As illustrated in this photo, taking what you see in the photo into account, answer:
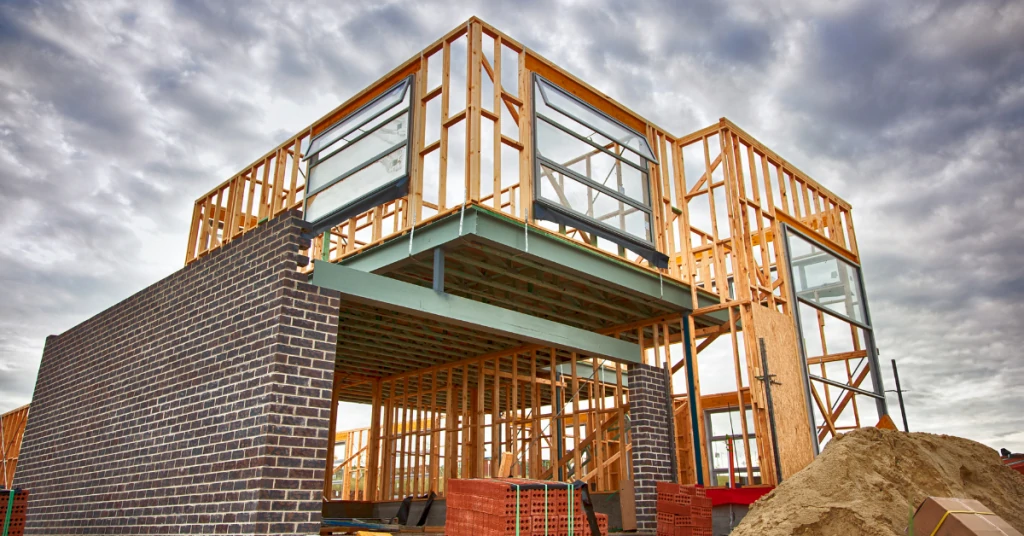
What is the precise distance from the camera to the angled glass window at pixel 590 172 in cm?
1110

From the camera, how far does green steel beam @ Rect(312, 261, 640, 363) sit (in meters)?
8.46

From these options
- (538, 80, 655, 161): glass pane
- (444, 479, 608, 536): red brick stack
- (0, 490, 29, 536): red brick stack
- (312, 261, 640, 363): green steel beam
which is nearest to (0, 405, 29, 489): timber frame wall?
(0, 490, 29, 536): red brick stack

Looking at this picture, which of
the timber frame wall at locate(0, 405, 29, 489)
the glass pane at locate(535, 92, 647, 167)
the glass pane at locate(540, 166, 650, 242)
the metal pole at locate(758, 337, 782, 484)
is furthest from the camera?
the timber frame wall at locate(0, 405, 29, 489)

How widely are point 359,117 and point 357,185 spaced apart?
1420mm

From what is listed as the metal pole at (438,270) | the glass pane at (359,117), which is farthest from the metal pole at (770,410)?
the glass pane at (359,117)

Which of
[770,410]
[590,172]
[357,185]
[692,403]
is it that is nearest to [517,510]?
[770,410]

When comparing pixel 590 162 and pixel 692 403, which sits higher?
pixel 590 162

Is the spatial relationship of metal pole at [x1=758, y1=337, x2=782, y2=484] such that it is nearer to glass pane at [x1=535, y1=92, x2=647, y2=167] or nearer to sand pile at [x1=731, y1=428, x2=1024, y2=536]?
sand pile at [x1=731, y1=428, x2=1024, y2=536]

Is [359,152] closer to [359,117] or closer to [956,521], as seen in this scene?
[359,117]

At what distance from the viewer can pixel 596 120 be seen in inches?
496

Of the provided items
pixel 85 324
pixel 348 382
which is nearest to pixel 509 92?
pixel 85 324

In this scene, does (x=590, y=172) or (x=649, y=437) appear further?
(x=590, y=172)

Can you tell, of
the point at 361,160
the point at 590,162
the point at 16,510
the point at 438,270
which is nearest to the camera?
the point at 16,510

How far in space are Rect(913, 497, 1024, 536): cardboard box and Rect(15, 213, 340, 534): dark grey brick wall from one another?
572cm
